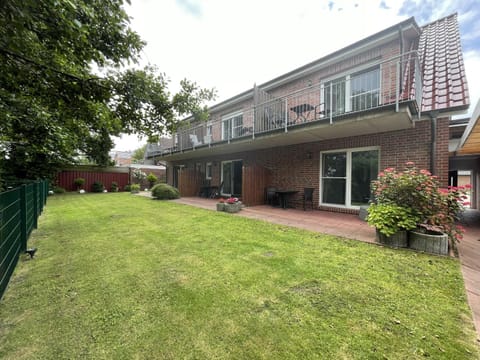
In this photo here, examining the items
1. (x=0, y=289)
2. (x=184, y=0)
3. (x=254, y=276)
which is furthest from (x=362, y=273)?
(x=184, y=0)

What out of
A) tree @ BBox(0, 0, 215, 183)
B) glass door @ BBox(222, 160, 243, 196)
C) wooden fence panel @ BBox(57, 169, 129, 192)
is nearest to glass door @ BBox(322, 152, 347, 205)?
glass door @ BBox(222, 160, 243, 196)

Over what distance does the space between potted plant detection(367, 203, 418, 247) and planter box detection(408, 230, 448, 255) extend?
A: 109 mm

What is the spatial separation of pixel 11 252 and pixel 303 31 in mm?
11361

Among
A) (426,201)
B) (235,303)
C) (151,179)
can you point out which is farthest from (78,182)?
(426,201)

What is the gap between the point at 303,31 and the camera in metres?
9.09

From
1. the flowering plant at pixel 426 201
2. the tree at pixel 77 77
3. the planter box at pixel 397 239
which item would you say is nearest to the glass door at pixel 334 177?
the flowering plant at pixel 426 201

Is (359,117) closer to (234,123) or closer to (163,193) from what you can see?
(234,123)

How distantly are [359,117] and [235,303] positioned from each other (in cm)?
542

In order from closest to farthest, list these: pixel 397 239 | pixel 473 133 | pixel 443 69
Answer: pixel 397 239 → pixel 473 133 → pixel 443 69

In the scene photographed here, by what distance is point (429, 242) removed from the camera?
144 inches

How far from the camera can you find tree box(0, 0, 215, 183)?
214cm

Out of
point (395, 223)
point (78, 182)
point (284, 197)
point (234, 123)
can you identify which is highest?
point (234, 123)

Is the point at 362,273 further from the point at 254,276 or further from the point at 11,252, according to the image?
the point at 11,252

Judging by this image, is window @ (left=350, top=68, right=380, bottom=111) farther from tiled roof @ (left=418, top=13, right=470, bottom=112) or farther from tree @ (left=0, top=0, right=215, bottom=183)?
tree @ (left=0, top=0, right=215, bottom=183)
